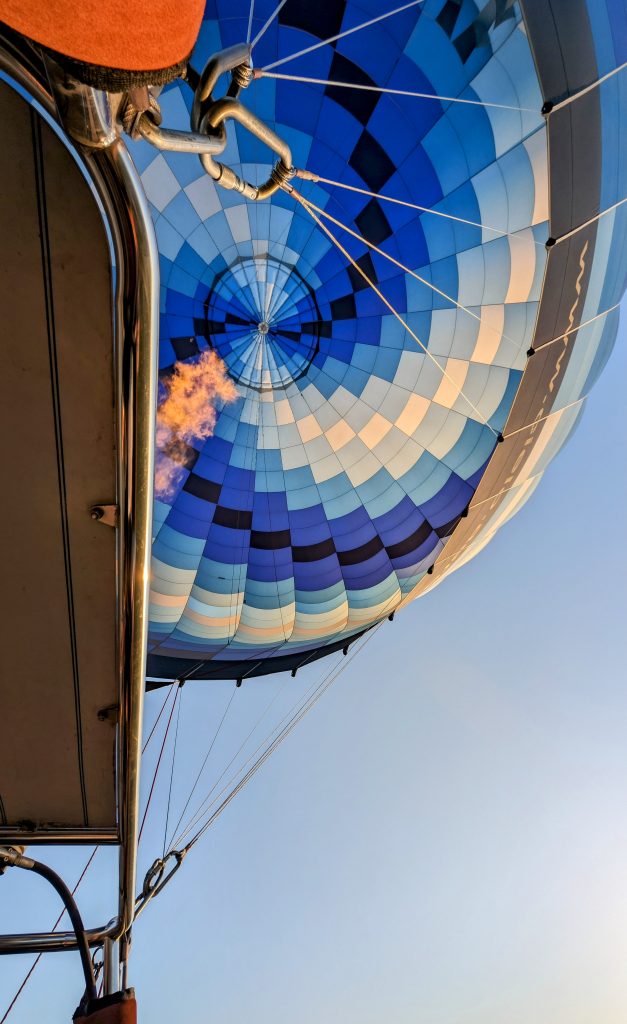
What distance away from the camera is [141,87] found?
1292 millimetres

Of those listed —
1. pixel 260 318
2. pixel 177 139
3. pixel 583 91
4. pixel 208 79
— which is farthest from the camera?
pixel 260 318

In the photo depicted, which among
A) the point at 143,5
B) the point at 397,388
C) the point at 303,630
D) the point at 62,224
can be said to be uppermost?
the point at 397,388

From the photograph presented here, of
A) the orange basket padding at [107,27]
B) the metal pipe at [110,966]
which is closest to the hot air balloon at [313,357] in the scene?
A: the metal pipe at [110,966]

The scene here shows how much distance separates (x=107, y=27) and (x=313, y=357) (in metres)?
6.08

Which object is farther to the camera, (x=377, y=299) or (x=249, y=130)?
(x=377, y=299)

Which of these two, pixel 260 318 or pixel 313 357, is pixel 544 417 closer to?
pixel 313 357

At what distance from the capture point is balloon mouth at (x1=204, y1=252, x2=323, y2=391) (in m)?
6.77

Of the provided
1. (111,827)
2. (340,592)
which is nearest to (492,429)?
(340,592)

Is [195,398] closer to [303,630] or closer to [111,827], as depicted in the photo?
[303,630]

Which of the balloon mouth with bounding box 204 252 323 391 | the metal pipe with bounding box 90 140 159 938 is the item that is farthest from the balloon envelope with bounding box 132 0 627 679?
the metal pipe with bounding box 90 140 159 938

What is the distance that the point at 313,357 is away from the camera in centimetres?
718

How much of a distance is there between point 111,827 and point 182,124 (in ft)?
18.4

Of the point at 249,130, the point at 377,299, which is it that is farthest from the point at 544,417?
the point at 249,130

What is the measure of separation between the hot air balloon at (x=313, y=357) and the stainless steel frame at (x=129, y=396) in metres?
0.02
